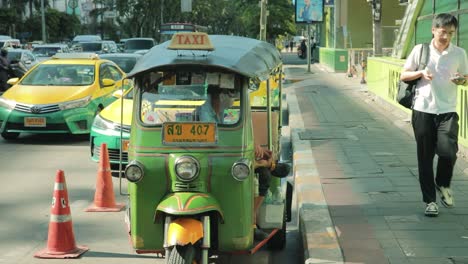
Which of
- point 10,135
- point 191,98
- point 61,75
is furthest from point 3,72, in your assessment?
point 191,98

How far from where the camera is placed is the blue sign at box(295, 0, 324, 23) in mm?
36906

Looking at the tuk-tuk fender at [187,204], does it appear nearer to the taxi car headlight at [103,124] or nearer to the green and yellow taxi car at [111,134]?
the green and yellow taxi car at [111,134]

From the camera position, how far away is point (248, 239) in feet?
17.0

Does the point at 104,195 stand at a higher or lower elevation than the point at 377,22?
lower

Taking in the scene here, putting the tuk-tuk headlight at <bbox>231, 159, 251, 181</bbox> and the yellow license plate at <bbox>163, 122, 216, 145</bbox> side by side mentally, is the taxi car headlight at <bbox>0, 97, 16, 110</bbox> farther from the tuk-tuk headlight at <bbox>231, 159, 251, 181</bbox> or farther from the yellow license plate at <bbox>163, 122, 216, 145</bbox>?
the tuk-tuk headlight at <bbox>231, 159, 251, 181</bbox>

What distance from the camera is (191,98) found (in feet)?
17.4

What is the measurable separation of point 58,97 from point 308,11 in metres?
25.2

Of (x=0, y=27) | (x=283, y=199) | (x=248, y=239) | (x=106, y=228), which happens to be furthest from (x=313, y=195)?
(x=0, y=27)

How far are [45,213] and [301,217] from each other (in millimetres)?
2960

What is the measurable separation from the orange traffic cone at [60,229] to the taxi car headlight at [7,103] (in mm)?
7435

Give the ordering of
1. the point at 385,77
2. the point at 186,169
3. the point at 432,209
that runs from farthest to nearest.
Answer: the point at 385,77, the point at 432,209, the point at 186,169

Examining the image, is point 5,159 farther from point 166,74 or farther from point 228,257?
point 166,74

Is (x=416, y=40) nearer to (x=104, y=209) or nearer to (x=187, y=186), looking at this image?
(x=104, y=209)

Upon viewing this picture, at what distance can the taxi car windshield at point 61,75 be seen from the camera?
567 inches
